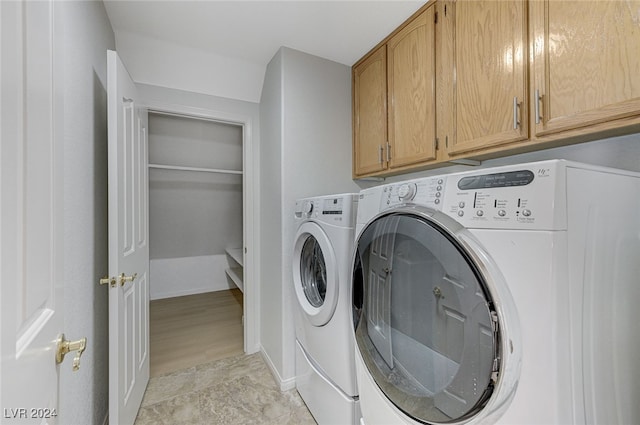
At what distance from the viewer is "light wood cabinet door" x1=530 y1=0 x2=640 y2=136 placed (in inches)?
32.7

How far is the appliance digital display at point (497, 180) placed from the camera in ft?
2.00

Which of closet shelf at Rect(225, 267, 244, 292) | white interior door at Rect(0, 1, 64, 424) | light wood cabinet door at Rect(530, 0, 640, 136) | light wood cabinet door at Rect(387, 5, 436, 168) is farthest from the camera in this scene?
closet shelf at Rect(225, 267, 244, 292)

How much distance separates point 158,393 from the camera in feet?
5.85

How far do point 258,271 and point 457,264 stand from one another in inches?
73.5

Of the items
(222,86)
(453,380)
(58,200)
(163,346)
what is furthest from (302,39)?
(163,346)

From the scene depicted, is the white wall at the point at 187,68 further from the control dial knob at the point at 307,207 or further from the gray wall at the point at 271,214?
the control dial knob at the point at 307,207

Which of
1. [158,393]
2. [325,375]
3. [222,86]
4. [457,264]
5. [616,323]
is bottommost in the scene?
[158,393]

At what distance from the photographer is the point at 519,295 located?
2.02ft

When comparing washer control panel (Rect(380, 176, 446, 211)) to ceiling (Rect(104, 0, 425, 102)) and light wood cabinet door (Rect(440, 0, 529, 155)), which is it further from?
ceiling (Rect(104, 0, 425, 102))

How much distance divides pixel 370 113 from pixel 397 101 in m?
0.28

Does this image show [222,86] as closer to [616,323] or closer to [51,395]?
[51,395]

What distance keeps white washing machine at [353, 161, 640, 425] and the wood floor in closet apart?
6.14ft

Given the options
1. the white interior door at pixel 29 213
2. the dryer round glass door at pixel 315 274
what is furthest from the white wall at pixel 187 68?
the white interior door at pixel 29 213

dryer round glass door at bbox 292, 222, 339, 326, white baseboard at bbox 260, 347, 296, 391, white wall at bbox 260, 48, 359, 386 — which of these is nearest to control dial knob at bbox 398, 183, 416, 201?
dryer round glass door at bbox 292, 222, 339, 326
